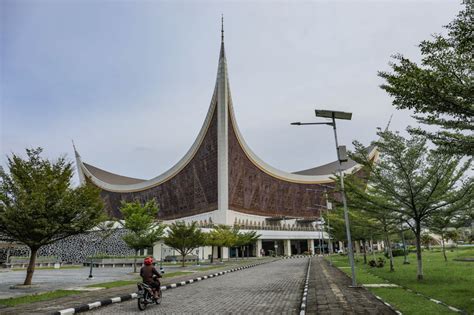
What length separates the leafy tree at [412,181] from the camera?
14.2 metres

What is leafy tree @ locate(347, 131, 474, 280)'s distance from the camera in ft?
A: 46.5

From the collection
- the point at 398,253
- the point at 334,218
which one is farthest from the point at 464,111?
the point at 398,253

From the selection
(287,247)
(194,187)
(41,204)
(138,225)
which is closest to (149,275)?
(41,204)

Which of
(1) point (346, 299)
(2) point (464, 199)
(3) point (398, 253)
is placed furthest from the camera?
(3) point (398, 253)

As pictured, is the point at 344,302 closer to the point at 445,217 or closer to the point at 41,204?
the point at 445,217

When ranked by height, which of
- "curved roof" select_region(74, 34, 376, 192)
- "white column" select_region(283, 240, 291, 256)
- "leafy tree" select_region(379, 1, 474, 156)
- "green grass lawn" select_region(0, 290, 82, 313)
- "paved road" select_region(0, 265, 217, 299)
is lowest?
"green grass lawn" select_region(0, 290, 82, 313)

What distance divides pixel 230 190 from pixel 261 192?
11514mm

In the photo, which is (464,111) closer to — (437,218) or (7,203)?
(437,218)

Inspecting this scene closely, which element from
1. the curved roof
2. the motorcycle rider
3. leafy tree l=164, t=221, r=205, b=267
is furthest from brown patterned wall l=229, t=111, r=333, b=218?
the motorcycle rider

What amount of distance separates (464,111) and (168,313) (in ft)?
25.8

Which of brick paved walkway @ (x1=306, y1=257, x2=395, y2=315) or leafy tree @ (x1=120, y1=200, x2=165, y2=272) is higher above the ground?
leafy tree @ (x1=120, y1=200, x2=165, y2=272)

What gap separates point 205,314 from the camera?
8.18 m

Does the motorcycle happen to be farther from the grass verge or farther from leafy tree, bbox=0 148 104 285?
leafy tree, bbox=0 148 104 285

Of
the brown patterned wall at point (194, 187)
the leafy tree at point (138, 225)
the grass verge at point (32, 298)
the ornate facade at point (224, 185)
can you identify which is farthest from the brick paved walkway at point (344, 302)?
the brown patterned wall at point (194, 187)
